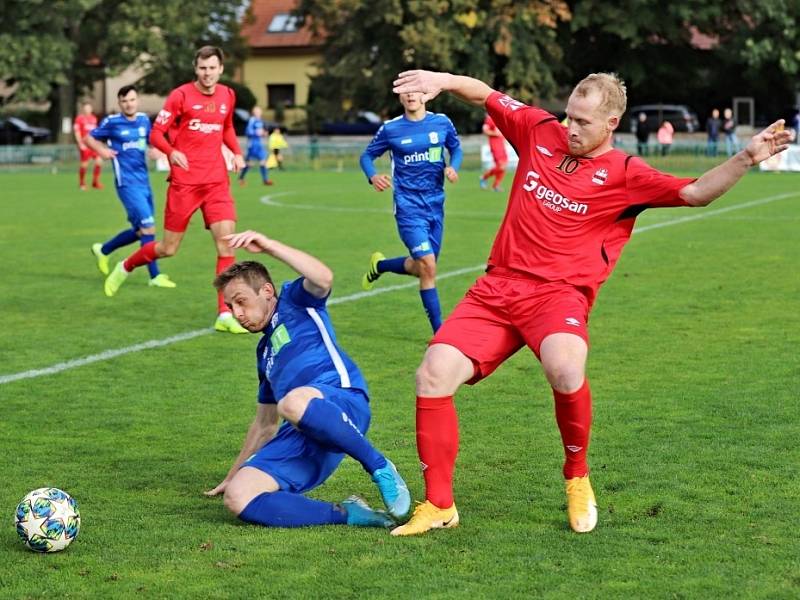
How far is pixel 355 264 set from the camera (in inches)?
648

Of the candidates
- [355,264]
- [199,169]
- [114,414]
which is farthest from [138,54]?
[114,414]

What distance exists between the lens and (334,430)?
5.75 m

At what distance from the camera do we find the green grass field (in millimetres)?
5141

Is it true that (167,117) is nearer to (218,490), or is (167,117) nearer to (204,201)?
(204,201)

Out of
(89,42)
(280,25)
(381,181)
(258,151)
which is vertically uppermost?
(280,25)

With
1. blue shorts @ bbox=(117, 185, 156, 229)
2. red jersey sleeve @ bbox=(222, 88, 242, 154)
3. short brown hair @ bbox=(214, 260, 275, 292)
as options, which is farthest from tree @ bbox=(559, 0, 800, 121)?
short brown hair @ bbox=(214, 260, 275, 292)

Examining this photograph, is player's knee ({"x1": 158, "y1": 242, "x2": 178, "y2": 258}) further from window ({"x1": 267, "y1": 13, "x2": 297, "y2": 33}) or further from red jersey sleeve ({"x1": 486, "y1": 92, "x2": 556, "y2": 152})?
window ({"x1": 267, "y1": 13, "x2": 297, "y2": 33})

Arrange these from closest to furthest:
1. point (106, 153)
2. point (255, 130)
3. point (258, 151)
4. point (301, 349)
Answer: point (301, 349), point (106, 153), point (255, 130), point (258, 151)

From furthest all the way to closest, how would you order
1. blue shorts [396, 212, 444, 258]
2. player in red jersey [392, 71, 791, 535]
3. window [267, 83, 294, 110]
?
window [267, 83, 294, 110], blue shorts [396, 212, 444, 258], player in red jersey [392, 71, 791, 535]

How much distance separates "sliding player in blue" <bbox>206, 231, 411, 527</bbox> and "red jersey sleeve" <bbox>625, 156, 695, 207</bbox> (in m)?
1.37

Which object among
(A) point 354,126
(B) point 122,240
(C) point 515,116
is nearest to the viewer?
(C) point 515,116

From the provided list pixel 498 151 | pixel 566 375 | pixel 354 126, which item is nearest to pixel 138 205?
pixel 566 375

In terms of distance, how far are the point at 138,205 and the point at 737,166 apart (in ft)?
33.6

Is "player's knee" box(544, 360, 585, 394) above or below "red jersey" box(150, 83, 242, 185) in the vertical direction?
below
